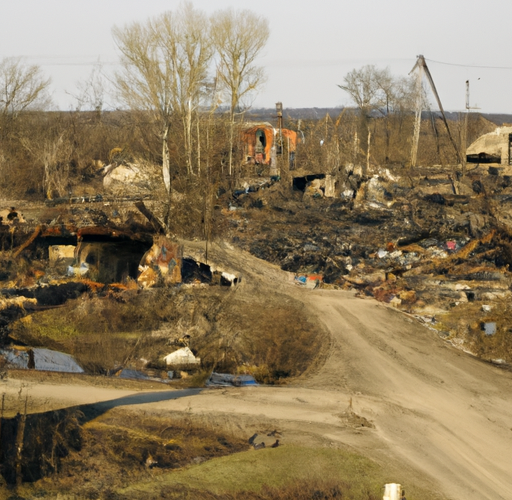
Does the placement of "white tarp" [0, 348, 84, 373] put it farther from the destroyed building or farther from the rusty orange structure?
the destroyed building

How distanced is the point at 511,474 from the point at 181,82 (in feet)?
52.8

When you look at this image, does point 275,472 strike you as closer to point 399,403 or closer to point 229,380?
point 399,403

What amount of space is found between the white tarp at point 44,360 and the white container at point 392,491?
592cm

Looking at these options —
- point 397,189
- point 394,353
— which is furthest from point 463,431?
point 397,189

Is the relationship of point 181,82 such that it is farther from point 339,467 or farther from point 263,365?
point 339,467

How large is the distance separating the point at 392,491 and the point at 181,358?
5328 mm

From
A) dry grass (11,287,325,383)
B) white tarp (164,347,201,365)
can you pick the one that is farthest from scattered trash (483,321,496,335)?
white tarp (164,347,201,365)

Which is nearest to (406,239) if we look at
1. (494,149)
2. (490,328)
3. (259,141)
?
(490,328)

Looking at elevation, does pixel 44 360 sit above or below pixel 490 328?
below

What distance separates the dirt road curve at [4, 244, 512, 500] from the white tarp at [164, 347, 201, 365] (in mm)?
1390

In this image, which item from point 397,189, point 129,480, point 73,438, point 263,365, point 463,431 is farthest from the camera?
point 397,189

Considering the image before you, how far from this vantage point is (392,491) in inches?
277

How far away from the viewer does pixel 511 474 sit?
7.96m

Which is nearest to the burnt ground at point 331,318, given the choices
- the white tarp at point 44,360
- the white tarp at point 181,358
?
the white tarp at point 181,358
